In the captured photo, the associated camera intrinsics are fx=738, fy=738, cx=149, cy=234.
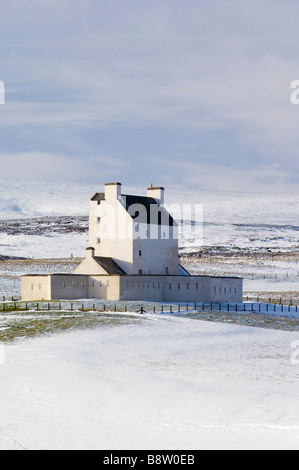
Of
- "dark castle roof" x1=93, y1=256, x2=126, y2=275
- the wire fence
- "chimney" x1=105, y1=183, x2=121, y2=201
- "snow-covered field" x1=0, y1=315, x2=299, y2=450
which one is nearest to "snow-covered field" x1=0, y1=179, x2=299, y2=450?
"snow-covered field" x1=0, y1=315, x2=299, y2=450

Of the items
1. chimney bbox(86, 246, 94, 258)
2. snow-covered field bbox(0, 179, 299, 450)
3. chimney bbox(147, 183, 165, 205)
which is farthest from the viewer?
chimney bbox(147, 183, 165, 205)

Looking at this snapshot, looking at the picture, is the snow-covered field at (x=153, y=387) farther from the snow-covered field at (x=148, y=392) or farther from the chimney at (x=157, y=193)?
the chimney at (x=157, y=193)

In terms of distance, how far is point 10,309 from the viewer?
57406 millimetres

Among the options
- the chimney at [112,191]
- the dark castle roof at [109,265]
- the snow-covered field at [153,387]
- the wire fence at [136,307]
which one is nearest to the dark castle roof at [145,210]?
the chimney at [112,191]

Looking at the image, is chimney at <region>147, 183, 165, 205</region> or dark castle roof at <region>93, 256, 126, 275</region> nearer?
dark castle roof at <region>93, 256, 126, 275</region>

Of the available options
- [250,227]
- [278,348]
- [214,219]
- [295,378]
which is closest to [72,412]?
[295,378]

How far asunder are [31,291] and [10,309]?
8.20 m

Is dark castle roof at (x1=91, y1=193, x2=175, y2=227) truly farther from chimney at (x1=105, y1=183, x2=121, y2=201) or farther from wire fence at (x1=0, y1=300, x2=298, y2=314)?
wire fence at (x1=0, y1=300, x2=298, y2=314)

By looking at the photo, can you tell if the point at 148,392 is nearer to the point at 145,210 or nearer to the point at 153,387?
the point at 153,387

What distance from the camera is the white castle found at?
212 feet

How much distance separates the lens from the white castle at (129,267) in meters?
64.6

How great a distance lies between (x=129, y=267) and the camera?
67.8m

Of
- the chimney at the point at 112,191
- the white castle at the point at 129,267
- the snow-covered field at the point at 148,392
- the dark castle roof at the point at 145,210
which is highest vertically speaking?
the chimney at the point at 112,191
